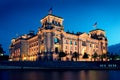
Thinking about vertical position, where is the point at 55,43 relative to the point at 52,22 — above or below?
below

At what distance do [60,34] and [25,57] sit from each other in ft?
111

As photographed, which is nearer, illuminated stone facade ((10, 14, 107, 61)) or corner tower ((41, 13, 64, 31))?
illuminated stone facade ((10, 14, 107, 61))

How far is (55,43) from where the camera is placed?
124 m

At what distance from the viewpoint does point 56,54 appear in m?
121

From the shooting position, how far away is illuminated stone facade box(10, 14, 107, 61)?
12094cm

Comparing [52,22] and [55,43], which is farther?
[52,22]

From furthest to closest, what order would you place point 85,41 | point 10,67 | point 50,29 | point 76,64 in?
point 85,41
point 50,29
point 76,64
point 10,67

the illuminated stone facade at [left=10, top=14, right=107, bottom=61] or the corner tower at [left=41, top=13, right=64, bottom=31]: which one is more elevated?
the corner tower at [left=41, top=13, right=64, bottom=31]

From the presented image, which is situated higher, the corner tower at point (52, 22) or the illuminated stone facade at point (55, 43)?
the corner tower at point (52, 22)

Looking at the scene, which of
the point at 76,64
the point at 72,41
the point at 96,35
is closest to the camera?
the point at 76,64

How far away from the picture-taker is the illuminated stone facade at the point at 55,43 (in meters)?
121

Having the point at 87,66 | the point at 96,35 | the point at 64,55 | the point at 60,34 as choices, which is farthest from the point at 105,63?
the point at 96,35

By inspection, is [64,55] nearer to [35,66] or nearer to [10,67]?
[35,66]

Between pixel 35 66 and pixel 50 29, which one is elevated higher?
pixel 50 29
